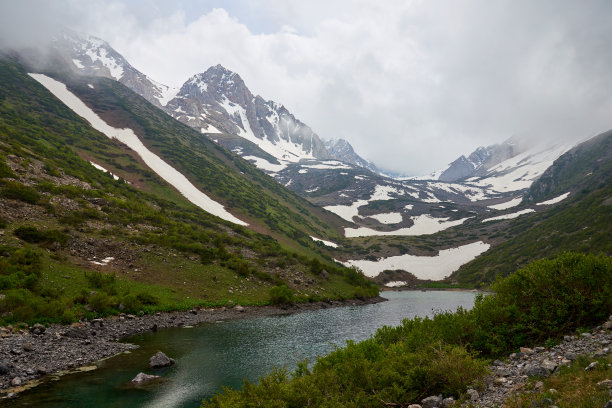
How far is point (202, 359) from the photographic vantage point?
30438 mm

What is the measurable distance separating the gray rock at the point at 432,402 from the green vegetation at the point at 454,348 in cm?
98

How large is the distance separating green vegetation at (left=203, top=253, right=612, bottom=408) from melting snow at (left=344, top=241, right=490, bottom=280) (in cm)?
12966

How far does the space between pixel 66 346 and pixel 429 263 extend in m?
162

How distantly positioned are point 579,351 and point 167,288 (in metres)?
51.4

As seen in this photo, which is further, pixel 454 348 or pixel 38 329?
pixel 38 329

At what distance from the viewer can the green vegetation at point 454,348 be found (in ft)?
47.6

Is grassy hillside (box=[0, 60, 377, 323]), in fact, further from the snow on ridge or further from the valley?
the snow on ridge

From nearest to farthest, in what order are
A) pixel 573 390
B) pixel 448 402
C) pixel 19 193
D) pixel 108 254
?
pixel 573 390, pixel 448 402, pixel 108 254, pixel 19 193

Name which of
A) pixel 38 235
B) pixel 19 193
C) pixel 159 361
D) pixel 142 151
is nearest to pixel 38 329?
pixel 159 361

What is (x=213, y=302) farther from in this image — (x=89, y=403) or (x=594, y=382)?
(x=594, y=382)

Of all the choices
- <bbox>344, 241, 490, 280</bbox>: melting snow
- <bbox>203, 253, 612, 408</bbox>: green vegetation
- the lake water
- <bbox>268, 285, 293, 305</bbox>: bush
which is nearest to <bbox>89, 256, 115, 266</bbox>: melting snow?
the lake water

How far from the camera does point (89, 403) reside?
780 inches

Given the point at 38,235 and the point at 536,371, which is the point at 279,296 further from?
the point at 536,371

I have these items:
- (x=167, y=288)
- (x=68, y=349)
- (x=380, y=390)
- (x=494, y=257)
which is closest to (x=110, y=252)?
(x=167, y=288)
